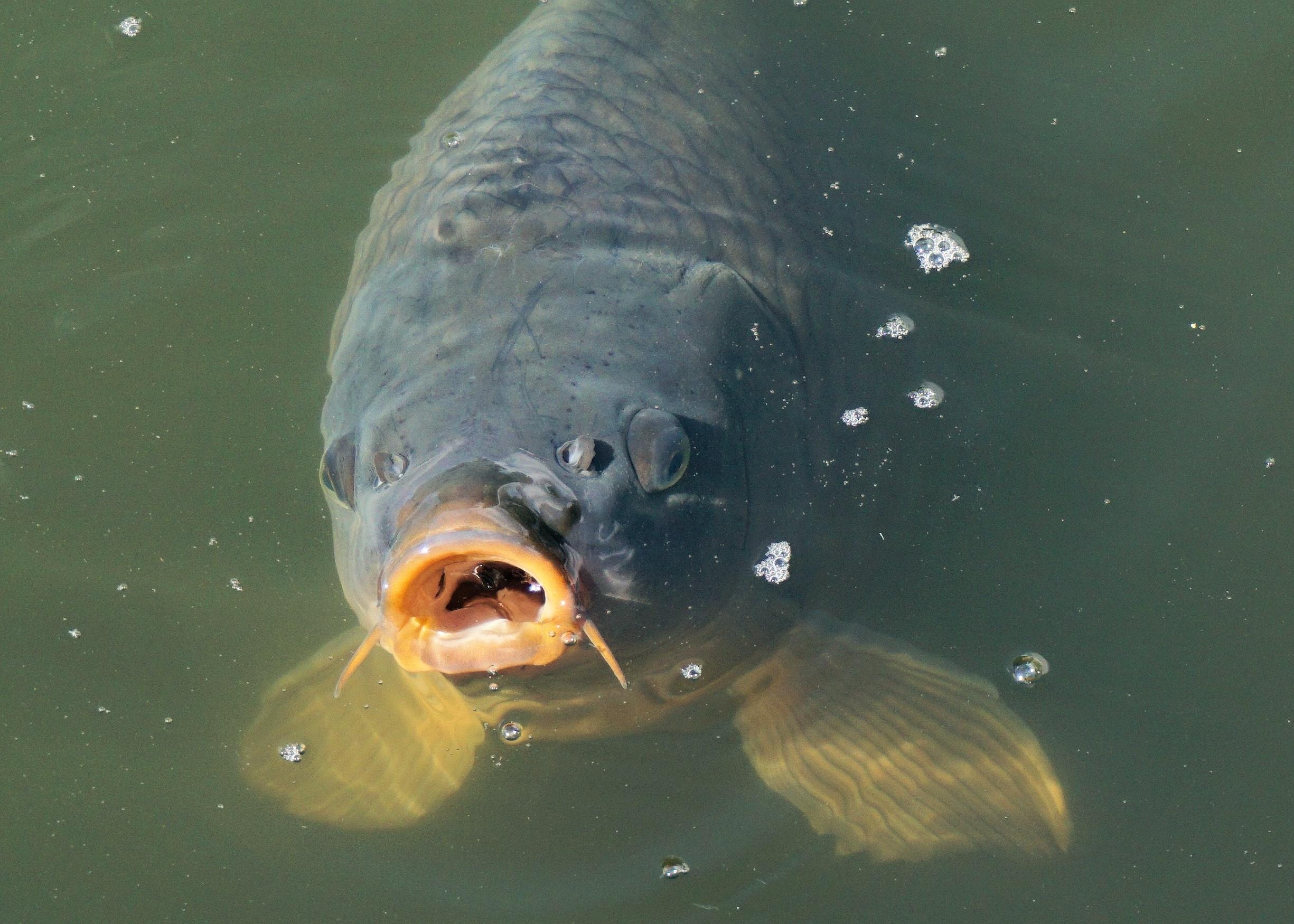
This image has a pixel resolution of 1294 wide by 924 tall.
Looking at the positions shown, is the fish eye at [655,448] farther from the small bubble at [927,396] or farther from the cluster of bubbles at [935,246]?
the cluster of bubbles at [935,246]

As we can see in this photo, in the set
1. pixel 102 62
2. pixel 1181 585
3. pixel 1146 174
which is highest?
pixel 1146 174

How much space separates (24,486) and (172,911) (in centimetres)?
157

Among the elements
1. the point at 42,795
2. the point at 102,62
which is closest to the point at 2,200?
the point at 102,62

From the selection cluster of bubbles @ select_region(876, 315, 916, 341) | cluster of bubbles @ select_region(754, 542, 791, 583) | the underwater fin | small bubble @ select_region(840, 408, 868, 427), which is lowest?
the underwater fin

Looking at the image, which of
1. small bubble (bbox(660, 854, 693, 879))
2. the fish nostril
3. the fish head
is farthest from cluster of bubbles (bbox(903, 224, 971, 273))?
small bubble (bbox(660, 854, 693, 879))

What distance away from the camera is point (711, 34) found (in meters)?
3.66

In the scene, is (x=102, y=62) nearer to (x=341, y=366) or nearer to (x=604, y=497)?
(x=341, y=366)

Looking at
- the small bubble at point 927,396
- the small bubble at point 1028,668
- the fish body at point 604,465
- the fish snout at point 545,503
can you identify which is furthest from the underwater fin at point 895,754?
the fish snout at point 545,503

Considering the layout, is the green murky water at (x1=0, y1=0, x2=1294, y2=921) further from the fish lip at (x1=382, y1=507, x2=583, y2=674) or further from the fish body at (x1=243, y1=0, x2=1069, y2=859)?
the fish lip at (x1=382, y1=507, x2=583, y2=674)

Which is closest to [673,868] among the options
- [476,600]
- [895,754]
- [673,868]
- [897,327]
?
[673,868]

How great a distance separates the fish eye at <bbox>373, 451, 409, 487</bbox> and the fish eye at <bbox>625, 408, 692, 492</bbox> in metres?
0.47

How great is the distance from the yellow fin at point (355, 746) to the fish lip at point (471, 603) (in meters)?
1.23

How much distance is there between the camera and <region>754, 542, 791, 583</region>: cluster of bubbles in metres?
3.26

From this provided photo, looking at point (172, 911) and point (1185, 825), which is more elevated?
point (1185, 825)
